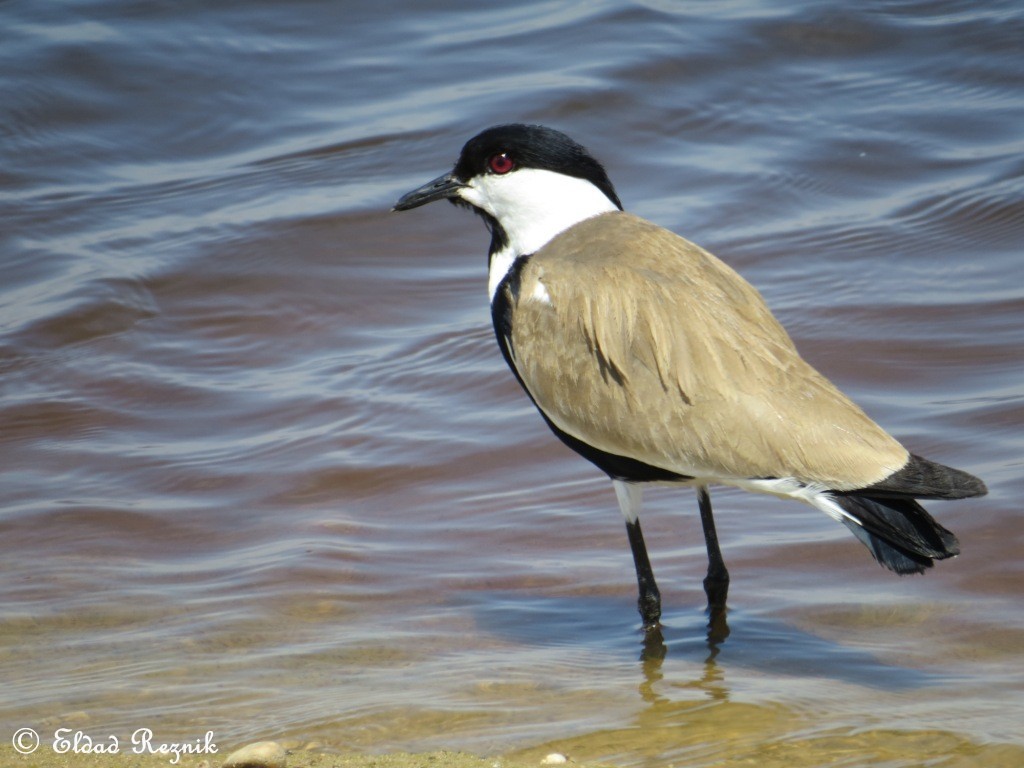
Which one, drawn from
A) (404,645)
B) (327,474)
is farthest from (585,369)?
(327,474)

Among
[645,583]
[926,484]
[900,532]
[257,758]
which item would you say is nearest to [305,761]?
[257,758]

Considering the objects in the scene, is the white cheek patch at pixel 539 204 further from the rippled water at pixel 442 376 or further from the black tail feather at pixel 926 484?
the black tail feather at pixel 926 484

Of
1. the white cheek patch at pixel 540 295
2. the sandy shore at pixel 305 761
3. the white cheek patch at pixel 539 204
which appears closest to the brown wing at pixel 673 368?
the white cheek patch at pixel 540 295

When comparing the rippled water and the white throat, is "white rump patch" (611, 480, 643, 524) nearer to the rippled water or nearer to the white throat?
the rippled water

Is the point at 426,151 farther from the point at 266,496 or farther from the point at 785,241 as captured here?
the point at 266,496

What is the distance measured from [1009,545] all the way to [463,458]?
274 cm

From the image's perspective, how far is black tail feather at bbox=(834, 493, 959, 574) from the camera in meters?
4.36

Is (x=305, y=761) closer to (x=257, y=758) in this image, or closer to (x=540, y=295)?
(x=257, y=758)

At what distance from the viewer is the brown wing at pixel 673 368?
15.5 ft

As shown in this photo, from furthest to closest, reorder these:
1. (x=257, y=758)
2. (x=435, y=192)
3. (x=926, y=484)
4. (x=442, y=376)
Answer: (x=442, y=376), (x=435, y=192), (x=926, y=484), (x=257, y=758)

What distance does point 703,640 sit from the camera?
5273 mm

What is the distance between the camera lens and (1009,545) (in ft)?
18.9

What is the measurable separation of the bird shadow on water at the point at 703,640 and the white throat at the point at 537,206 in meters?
1.32

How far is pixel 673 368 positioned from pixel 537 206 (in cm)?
107
